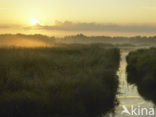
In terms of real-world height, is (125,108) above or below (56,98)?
below

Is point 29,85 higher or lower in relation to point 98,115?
higher

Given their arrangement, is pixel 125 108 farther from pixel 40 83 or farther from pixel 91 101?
pixel 40 83

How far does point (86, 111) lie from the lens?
10.6 meters

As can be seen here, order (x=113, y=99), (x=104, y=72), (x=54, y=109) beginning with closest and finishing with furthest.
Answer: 1. (x=54, y=109)
2. (x=113, y=99)
3. (x=104, y=72)

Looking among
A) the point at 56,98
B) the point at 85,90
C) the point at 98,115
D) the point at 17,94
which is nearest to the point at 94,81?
the point at 85,90

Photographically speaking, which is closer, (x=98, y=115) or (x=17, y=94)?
(x=17, y=94)

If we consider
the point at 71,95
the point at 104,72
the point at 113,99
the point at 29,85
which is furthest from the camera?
the point at 104,72

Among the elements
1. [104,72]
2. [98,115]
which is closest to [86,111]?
[98,115]

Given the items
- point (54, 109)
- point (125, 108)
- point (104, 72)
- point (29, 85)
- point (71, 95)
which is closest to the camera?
point (54, 109)

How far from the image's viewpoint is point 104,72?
1541 cm

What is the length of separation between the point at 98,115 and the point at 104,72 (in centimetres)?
483

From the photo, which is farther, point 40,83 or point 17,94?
point 40,83

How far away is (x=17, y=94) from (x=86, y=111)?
7.80ft

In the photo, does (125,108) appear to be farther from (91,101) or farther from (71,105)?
(71,105)
